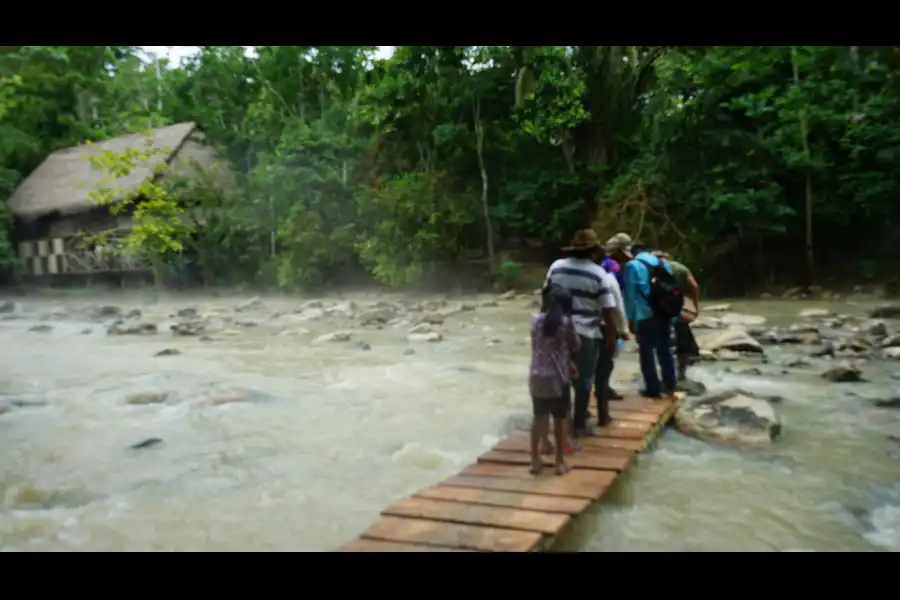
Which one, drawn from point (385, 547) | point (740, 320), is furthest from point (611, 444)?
point (740, 320)

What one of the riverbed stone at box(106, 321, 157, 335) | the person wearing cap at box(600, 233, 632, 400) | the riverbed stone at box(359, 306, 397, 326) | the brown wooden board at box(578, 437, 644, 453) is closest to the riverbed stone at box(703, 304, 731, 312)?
the riverbed stone at box(359, 306, 397, 326)

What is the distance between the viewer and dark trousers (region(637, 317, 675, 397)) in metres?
3.76

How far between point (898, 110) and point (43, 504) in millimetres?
7537

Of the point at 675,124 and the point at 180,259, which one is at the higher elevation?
the point at 675,124

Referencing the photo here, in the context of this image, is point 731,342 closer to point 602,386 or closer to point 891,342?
point 891,342

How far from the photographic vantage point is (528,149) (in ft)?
24.5

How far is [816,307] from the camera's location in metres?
7.29

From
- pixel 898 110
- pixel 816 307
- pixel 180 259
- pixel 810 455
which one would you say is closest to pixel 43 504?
pixel 810 455

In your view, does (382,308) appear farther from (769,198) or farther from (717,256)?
(769,198)

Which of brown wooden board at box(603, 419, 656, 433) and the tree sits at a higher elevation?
the tree

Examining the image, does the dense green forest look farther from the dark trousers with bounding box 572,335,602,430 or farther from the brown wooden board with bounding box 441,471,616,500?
the brown wooden board with bounding box 441,471,616,500

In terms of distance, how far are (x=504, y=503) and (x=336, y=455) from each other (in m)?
1.50

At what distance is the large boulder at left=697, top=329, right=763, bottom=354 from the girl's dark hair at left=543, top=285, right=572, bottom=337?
3.45m
